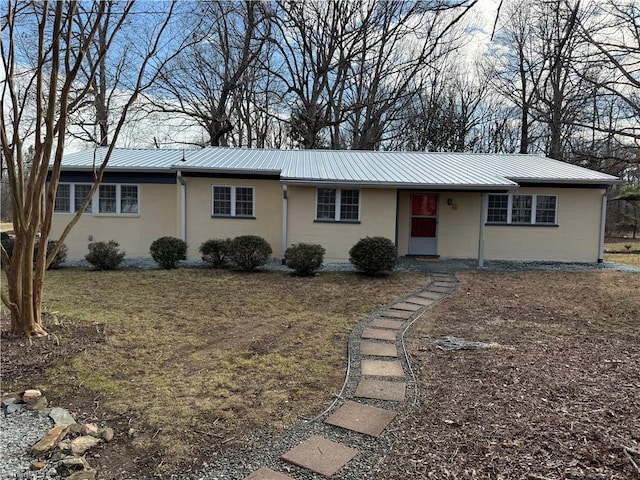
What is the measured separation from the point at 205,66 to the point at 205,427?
77.0 feet

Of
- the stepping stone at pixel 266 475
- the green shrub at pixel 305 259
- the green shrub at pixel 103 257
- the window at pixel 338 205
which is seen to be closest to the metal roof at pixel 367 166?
the window at pixel 338 205

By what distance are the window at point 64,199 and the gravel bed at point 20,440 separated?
11.0 metres

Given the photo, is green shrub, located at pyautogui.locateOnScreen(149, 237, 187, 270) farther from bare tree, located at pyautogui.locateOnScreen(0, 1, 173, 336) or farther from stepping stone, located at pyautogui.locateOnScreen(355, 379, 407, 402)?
stepping stone, located at pyautogui.locateOnScreen(355, 379, 407, 402)

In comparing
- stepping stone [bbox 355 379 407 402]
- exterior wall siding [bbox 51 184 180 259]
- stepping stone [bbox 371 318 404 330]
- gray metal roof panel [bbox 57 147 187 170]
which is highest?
gray metal roof panel [bbox 57 147 187 170]

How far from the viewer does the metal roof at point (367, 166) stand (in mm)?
11375

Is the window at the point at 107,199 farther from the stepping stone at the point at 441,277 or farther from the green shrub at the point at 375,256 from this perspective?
the stepping stone at the point at 441,277

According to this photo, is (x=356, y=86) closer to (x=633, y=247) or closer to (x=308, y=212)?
(x=308, y=212)

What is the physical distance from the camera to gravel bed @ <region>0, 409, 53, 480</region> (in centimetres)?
243

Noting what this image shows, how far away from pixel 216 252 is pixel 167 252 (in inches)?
49.2

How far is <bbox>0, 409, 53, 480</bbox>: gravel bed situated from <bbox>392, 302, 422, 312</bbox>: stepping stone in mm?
5335

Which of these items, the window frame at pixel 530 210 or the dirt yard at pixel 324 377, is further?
the window frame at pixel 530 210

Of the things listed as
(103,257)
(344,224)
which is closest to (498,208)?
(344,224)

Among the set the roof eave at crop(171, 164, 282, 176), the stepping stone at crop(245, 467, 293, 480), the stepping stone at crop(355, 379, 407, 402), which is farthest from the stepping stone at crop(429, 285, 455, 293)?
the stepping stone at crop(245, 467, 293, 480)

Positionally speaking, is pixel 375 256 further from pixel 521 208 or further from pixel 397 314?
pixel 521 208
